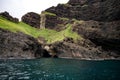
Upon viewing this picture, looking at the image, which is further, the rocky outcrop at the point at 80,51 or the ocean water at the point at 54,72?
the rocky outcrop at the point at 80,51

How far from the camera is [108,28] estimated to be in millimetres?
174250

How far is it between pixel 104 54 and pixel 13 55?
74108 mm

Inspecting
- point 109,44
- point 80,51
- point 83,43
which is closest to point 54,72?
point 80,51

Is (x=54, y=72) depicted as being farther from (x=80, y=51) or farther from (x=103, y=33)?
(x=103, y=33)

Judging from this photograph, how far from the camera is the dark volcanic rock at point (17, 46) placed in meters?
124

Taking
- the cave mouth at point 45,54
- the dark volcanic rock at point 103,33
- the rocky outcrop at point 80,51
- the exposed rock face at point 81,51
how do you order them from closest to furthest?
the rocky outcrop at point 80,51
the exposed rock face at point 81,51
the cave mouth at point 45,54
the dark volcanic rock at point 103,33

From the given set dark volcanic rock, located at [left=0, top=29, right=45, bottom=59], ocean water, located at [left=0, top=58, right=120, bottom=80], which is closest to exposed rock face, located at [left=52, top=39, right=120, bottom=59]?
dark volcanic rock, located at [left=0, top=29, right=45, bottom=59]

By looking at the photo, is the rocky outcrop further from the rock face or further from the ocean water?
the ocean water

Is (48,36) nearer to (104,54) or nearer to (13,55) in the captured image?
(104,54)

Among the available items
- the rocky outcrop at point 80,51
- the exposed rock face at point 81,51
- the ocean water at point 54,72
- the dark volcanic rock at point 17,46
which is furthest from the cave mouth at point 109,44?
the ocean water at point 54,72

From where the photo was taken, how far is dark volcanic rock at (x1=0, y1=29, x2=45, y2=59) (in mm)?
124062

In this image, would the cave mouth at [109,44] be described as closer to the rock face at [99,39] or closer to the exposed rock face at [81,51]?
the rock face at [99,39]

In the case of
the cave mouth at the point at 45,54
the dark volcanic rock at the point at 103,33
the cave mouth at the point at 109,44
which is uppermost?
the dark volcanic rock at the point at 103,33

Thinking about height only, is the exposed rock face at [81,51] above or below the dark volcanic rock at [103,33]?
below
